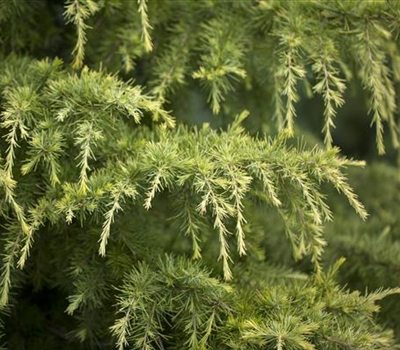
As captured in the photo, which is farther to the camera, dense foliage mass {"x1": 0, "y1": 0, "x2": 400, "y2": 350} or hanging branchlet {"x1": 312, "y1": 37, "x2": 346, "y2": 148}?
hanging branchlet {"x1": 312, "y1": 37, "x2": 346, "y2": 148}

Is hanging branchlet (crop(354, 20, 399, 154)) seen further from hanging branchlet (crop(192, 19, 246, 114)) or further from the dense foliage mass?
hanging branchlet (crop(192, 19, 246, 114))

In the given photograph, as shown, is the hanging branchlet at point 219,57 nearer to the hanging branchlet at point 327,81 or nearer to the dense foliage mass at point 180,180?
the dense foliage mass at point 180,180

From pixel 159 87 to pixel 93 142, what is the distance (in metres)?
0.25

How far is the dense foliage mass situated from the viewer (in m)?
0.98

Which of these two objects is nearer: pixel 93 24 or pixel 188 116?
pixel 93 24

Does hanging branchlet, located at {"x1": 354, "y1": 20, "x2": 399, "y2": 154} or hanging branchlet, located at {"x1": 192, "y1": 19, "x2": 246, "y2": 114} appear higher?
hanging branchlet, located at {"x1": 354, "y1": 20, "x2": 399, "y2": 154}

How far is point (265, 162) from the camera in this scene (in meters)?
0.99

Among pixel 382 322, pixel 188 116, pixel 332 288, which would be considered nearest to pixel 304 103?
pixel 188 116

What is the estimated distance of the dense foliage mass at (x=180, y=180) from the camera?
0.98 meters

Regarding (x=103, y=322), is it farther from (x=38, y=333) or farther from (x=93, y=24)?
(x=93, y=24)

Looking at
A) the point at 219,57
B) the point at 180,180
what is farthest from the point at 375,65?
the point at 180,180

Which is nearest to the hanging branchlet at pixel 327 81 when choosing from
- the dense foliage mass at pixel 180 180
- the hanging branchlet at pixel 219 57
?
the dense foliage mass at pixel 180 180

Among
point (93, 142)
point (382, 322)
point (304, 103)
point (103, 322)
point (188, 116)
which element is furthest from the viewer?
point (304, 103)

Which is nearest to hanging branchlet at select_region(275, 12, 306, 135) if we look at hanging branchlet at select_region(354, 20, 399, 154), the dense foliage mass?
the dense foliage mass
